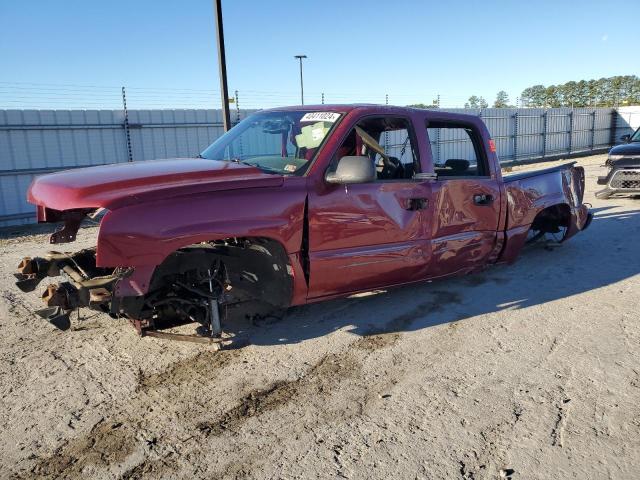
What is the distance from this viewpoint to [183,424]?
298cm

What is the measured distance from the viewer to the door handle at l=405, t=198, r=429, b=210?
4.42 m

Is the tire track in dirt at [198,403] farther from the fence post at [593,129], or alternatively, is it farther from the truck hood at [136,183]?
the fence post at [593,129]

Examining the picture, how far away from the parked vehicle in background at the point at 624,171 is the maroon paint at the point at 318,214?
604 centimetres

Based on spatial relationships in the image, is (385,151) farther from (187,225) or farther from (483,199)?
(187,225)

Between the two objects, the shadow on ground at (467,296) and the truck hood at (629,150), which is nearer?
the shadow on ground at (467,296)

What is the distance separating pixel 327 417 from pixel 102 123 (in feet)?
37.1

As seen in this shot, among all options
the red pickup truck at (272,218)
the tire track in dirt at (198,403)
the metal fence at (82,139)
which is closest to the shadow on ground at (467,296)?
the red pickup truck at (272,218)

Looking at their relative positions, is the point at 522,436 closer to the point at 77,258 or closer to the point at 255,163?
the point at 255,163

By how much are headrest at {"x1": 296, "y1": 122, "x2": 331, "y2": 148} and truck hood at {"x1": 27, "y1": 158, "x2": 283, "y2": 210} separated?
1.66 feet

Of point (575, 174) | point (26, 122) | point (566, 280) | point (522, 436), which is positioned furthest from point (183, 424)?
point (26, 122)

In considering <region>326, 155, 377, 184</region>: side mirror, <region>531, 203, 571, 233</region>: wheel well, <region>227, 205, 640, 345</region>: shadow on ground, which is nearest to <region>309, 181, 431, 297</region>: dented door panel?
<region>326, 155, 377, 184</region>: side mirror

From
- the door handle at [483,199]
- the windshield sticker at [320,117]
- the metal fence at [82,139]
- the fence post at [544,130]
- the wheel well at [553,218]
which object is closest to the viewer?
the windshield sticker at [320,117]

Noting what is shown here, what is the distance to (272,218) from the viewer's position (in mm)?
3633

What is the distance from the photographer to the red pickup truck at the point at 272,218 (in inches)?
127
